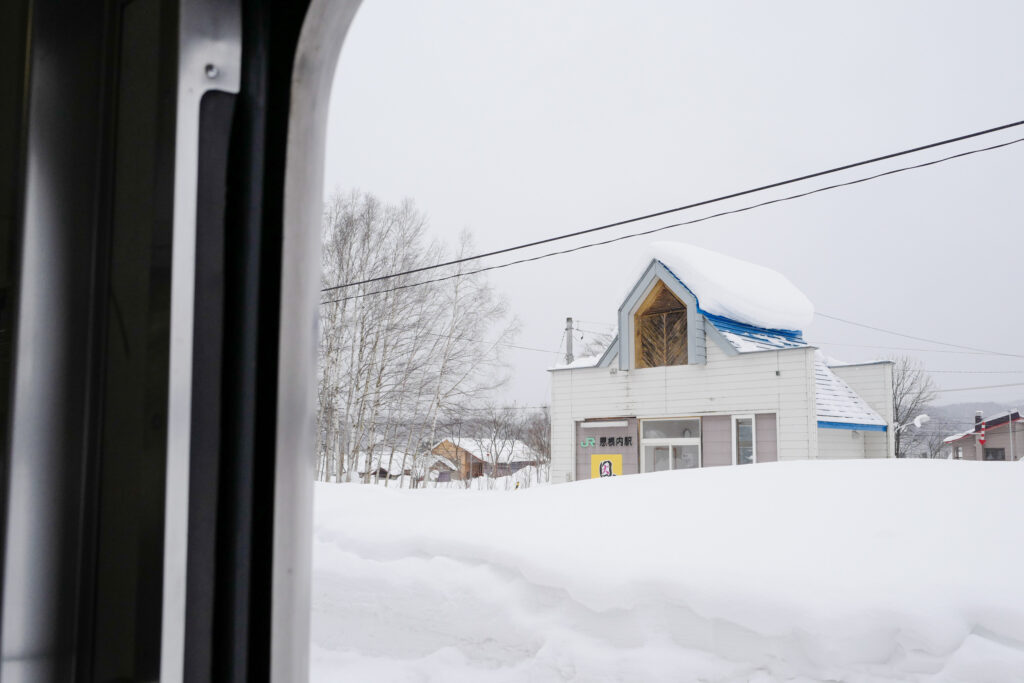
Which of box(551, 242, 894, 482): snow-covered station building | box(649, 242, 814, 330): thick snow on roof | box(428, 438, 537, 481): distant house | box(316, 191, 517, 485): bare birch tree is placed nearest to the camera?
box(551, 242, 894, 482): snow-covered station building

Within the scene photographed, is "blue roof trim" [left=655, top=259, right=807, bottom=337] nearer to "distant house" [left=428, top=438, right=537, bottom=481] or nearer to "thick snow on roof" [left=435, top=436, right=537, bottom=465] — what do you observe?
"distant house" [left=428, top=438, right=537, bottom=481]

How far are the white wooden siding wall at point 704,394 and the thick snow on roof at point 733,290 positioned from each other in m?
0.73

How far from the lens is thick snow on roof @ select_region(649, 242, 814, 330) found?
11.5 meters

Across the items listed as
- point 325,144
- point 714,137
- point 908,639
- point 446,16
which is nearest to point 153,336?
point 325,144

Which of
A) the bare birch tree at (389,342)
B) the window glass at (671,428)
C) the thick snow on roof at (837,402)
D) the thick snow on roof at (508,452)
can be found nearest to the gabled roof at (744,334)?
the thick snow on roof at (837,402)

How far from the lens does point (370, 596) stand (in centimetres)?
404

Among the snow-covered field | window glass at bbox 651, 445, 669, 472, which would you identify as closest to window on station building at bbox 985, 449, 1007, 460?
window glass at bbox 651, 445, 669, 472

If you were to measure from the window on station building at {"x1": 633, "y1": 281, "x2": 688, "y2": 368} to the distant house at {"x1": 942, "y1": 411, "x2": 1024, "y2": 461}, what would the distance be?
2221 centimetres

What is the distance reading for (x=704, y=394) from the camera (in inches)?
444

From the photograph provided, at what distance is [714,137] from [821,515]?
50.9 meters

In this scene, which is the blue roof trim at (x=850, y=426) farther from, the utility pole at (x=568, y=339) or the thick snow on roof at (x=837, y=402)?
the utility pole at (x=568, y=339)

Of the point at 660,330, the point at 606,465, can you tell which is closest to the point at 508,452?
the point at 606,465

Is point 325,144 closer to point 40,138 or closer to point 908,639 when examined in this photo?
point 40,138

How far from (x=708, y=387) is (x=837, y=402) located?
6.00ft
